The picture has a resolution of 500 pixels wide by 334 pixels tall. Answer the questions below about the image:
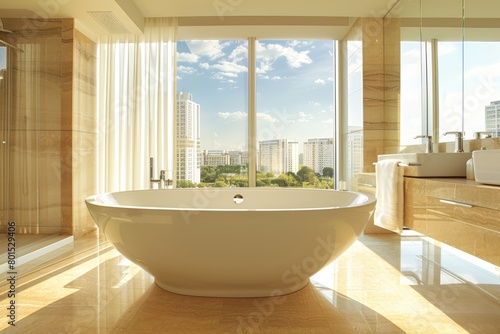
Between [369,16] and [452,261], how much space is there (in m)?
2.57

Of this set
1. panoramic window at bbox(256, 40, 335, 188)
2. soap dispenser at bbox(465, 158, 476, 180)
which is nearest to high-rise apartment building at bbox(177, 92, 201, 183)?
panoramic window at bbox(256, 40, 335, 188)

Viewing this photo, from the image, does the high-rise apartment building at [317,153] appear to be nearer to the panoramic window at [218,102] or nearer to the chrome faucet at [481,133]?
the panoramic window at [218,102]

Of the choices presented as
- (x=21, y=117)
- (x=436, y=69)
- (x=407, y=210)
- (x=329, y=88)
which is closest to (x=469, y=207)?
(x=407, y=210)

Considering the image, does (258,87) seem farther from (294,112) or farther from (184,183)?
(184,183)

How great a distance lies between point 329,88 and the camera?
4348 millimetres

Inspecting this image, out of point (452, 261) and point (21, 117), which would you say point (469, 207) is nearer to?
point (452, 261)

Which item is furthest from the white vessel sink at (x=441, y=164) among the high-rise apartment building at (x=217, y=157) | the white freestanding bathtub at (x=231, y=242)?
the high-rise apartment building at (x=217, y=157)

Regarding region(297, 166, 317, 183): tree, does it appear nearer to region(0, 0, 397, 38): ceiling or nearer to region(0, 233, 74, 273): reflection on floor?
region(0, 0, 397, 38): ceiling

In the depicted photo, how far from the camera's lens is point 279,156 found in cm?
427

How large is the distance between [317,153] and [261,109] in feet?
2.86

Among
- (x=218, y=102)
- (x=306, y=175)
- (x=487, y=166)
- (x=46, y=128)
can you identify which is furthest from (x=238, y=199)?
(x=46, y=128)

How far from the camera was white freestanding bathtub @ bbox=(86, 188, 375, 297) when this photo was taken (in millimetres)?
1734

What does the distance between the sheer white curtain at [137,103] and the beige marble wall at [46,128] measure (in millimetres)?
267

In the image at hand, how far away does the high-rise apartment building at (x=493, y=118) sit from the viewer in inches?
88.6
